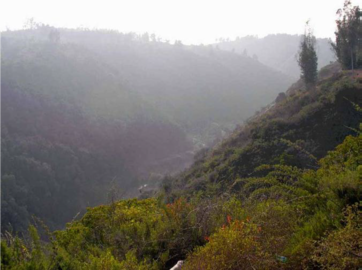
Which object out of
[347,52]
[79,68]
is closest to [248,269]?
[347,52]

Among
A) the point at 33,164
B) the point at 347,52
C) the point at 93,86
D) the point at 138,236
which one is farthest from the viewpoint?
the point at 93,86

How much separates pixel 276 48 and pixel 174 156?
4393 inches

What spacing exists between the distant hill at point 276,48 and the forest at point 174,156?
40616 mm

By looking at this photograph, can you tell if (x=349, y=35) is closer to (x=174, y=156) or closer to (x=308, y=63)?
(x=308, y=63)

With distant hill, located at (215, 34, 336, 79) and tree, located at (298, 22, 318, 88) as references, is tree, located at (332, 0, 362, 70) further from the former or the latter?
distant hill, located at (215, 34, 336, 79)

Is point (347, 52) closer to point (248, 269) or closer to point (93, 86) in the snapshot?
point (248, 269)

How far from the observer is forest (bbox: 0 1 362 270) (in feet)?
9.78

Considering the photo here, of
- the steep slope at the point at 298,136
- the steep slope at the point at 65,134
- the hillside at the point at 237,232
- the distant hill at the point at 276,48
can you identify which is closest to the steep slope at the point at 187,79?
the steep slope at the point at 65,134

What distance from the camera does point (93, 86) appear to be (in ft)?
176

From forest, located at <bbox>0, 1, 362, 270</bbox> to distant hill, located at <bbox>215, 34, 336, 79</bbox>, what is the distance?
40.6 metres

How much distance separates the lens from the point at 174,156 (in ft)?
153

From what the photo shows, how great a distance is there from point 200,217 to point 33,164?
3271cm

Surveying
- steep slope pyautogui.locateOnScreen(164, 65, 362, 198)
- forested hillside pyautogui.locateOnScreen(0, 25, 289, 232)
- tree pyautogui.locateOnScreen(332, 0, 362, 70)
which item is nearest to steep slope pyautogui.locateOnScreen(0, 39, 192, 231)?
forested hillside pyautogui.locateOnScreen(0, 25, 289, 232)

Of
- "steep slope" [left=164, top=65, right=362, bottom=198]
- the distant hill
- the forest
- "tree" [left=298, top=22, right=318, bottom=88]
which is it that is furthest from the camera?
the distant hill
